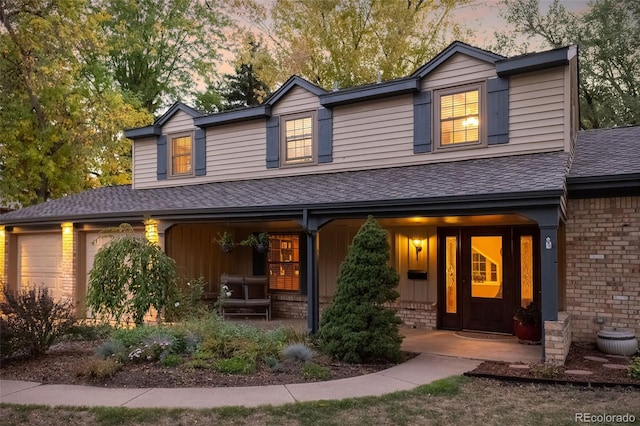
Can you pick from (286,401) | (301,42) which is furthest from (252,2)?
(286,401)

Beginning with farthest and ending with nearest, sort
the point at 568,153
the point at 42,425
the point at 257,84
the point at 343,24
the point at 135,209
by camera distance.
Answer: the point at 257,84
the point at 343,24
the point at 135,209
the point at 568,153
the point at 42,425

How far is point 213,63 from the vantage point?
2727 cm

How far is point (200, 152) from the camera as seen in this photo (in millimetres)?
14422

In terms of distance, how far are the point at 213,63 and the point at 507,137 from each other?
2011 centimetres

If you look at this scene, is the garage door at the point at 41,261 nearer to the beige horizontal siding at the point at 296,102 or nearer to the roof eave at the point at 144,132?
the roof eave at the point at 144,132

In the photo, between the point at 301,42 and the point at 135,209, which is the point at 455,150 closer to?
the point at 135,209

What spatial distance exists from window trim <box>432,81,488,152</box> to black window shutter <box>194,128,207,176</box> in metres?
6.28

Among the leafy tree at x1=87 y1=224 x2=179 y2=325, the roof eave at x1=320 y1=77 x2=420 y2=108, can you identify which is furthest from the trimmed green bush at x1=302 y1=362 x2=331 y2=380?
the roof eave at x1=320 y1=77 x2=420 y2=108

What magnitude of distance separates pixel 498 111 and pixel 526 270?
3.10 metres

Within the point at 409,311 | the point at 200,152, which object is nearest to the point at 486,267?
the point at 409,311

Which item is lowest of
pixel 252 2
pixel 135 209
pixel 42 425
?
pixel 42 425

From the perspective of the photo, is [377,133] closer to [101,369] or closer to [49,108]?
[101,369]

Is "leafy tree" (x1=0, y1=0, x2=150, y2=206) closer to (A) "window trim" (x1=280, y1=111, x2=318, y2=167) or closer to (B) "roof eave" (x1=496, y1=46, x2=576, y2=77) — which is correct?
(A) "window trim" (x1=280, y1=111, x2=318, y2=167)

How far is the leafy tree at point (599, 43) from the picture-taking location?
2067 cm
